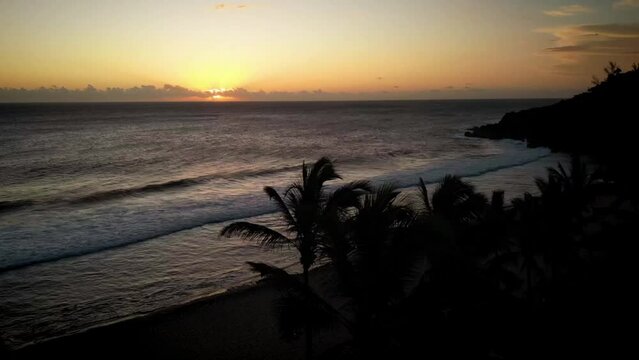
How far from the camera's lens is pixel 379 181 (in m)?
39.2

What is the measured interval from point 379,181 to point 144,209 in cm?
1984

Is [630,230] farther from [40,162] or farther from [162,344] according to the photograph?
[40,162]

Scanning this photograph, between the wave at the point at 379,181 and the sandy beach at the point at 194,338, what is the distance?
19.6ft

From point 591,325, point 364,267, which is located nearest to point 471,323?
point 364,267

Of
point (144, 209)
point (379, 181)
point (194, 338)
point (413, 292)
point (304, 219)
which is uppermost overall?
point (304, 219)

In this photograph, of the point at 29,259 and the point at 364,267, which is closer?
the point at 364,267

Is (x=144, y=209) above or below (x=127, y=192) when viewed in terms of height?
below

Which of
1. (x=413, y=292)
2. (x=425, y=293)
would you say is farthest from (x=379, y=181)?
(x=425, y=293)

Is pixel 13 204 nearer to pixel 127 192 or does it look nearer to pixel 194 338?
pixel 127 192

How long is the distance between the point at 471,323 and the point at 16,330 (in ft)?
45.9

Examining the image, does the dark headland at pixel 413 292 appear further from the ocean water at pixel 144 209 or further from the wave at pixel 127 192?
the wave at pixel 127 192

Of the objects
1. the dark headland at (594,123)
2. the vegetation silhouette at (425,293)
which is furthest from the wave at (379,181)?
the dark headland at (594,123)

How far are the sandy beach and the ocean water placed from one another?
3.30 feet

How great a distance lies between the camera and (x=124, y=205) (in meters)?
30.2
